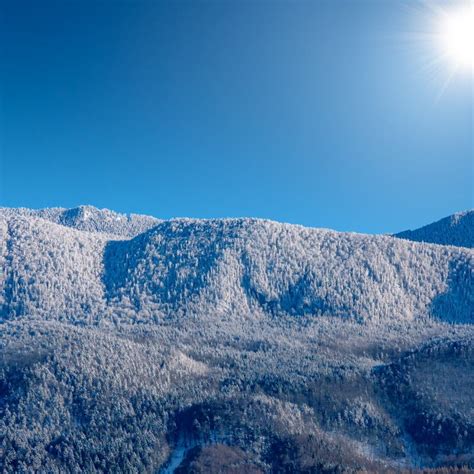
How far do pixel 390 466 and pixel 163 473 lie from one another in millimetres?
72728

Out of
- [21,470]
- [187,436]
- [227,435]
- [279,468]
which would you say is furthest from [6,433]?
[279,468]

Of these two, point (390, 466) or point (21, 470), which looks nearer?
point (21, 470)

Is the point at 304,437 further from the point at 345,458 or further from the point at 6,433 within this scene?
the point at 6,433

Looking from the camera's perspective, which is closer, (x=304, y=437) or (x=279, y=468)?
(x=279, y=468)

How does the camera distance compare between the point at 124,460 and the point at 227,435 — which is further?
the point at 227,435

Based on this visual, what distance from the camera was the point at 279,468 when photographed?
595 ft

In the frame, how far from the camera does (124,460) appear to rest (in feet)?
596

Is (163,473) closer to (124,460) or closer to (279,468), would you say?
(124,460)

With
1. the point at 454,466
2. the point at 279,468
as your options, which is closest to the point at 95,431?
the point at 279,468

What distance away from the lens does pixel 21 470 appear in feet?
592

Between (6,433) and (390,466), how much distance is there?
127286 mm

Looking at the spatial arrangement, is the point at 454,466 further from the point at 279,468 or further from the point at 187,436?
the point at 187,436

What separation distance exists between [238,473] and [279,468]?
13.3 meters

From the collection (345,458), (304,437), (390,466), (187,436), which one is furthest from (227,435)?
(390,466)
